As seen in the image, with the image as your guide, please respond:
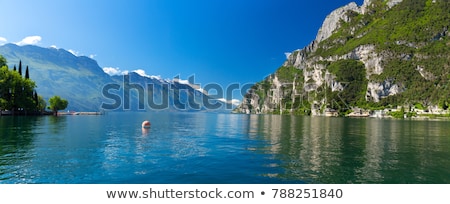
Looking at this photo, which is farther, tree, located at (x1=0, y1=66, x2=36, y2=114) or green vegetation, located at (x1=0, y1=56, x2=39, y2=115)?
green vegetation, located at (x1=0, y1=56, x2=39, y2=115)

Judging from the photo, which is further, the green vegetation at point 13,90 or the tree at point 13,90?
the green vegetation at point 13,90

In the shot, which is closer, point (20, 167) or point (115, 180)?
point (115, 180)

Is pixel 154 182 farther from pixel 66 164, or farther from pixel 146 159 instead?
pixel 66 164

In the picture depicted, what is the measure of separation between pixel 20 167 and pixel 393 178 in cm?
3268
